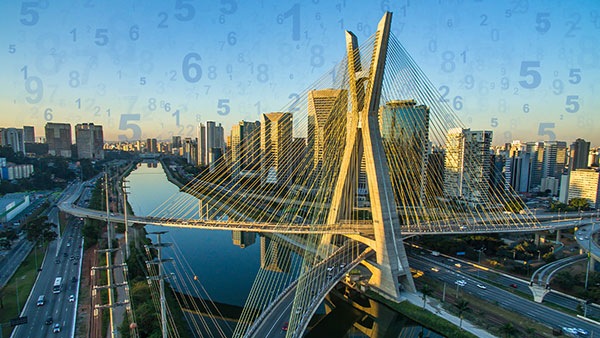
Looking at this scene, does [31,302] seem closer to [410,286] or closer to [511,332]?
[410,286]

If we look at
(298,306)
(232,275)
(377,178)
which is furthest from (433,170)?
(298,306)

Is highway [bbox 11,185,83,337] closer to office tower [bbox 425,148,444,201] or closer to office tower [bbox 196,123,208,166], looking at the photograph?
office tower [bbox 425,148,444,201]

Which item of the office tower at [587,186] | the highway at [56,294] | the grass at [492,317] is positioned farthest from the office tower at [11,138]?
the office tower at [587,186]

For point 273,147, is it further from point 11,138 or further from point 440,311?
point 11,138

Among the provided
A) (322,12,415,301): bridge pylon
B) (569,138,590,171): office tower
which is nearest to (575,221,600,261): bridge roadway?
(322,12,415,301): bridge pylon

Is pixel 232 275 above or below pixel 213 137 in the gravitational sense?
below

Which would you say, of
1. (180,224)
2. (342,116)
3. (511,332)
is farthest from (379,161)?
(180,224)

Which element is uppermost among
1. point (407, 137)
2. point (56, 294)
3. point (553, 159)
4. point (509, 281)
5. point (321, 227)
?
point (407, 137)
